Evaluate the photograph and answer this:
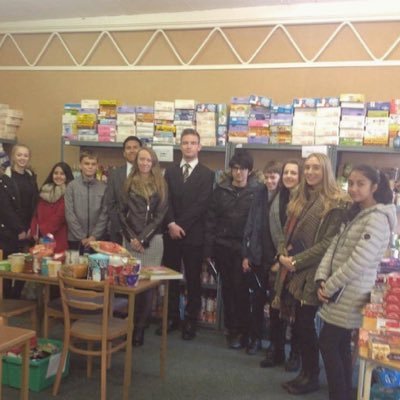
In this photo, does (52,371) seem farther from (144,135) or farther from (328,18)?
(328,18)

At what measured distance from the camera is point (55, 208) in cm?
448

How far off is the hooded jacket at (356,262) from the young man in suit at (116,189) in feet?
6.20

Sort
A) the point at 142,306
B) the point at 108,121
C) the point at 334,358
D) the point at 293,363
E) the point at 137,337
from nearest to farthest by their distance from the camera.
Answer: the point at 334,358 → the point at 293,363 → the point at 142,306 → the point at 137,337 → the point at 108,121

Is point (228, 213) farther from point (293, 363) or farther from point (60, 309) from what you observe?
point (60, 309)

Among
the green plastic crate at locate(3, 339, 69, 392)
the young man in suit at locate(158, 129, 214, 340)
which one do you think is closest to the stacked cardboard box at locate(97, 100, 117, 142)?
the young man in suit at locate(158, 129, 214, 340)

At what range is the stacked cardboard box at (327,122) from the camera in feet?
13.3

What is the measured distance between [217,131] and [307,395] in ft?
7.62

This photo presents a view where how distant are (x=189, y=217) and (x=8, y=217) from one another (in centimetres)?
177

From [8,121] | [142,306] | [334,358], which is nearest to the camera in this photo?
[334,358]

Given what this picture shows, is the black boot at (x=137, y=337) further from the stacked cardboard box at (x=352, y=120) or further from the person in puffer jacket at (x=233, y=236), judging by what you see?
the stacked cardboard box at (x=352, y=120)

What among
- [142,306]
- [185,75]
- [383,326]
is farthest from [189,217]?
[383,326]

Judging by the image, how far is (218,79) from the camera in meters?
4.87

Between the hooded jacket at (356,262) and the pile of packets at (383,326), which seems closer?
the pile of packets at (383,326)

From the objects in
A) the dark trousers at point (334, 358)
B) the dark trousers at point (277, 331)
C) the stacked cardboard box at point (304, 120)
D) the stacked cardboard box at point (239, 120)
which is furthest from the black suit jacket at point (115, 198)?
the dark trousers at point (334, 358)
